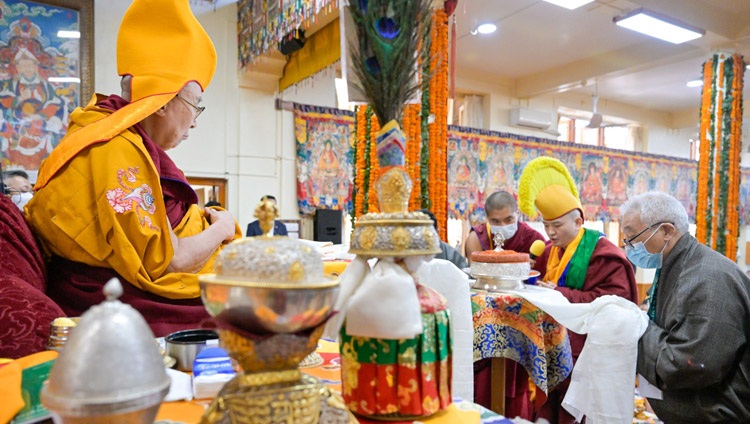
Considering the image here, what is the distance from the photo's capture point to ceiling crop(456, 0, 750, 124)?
6.48 m

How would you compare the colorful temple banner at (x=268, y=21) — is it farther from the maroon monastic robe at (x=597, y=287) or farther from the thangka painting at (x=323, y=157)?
the maroon monastic robe at (x=597, y=287)

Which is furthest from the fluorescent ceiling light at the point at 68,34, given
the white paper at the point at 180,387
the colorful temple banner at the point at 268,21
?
the white paper at the point at 180,387

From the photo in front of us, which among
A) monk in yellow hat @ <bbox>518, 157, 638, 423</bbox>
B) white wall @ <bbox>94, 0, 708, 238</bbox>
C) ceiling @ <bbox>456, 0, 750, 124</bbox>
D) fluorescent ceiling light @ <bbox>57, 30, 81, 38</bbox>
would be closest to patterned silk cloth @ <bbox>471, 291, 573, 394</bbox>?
monk in yellow hat @ <bbox>518, 157, 638, 423</bbox>

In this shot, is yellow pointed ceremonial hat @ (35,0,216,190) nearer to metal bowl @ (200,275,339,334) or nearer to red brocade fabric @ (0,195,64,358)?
red brocade fabric @ (0,195,64,358)

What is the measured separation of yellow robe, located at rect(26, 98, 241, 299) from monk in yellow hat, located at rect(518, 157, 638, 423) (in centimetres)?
215

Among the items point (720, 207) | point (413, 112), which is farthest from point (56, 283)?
point (720, 207)

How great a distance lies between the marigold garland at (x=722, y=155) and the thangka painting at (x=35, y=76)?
8.00 metres

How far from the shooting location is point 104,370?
0.51m

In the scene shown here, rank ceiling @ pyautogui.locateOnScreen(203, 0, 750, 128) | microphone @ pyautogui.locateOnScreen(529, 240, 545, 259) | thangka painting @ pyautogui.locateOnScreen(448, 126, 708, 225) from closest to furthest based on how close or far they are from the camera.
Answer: microphone @ pyautogui.locateOnScreen(529, 240, 545, 259)
ceiling @ pyautogui.locateOnScreen(203, 0, 750, 128)
thangka painting @ pyautogui.locateOnScreen(448, 126, 708, 225)

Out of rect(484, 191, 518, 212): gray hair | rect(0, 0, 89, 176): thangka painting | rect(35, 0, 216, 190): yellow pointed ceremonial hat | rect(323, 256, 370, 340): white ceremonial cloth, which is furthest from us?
rect(0, 0, 89, 176): thangka painting

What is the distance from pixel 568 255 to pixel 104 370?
2.98m

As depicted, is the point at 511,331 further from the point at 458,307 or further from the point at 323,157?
the point at 323,157

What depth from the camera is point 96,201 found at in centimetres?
139

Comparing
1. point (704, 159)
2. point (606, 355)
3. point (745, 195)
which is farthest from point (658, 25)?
point (745, 195)
